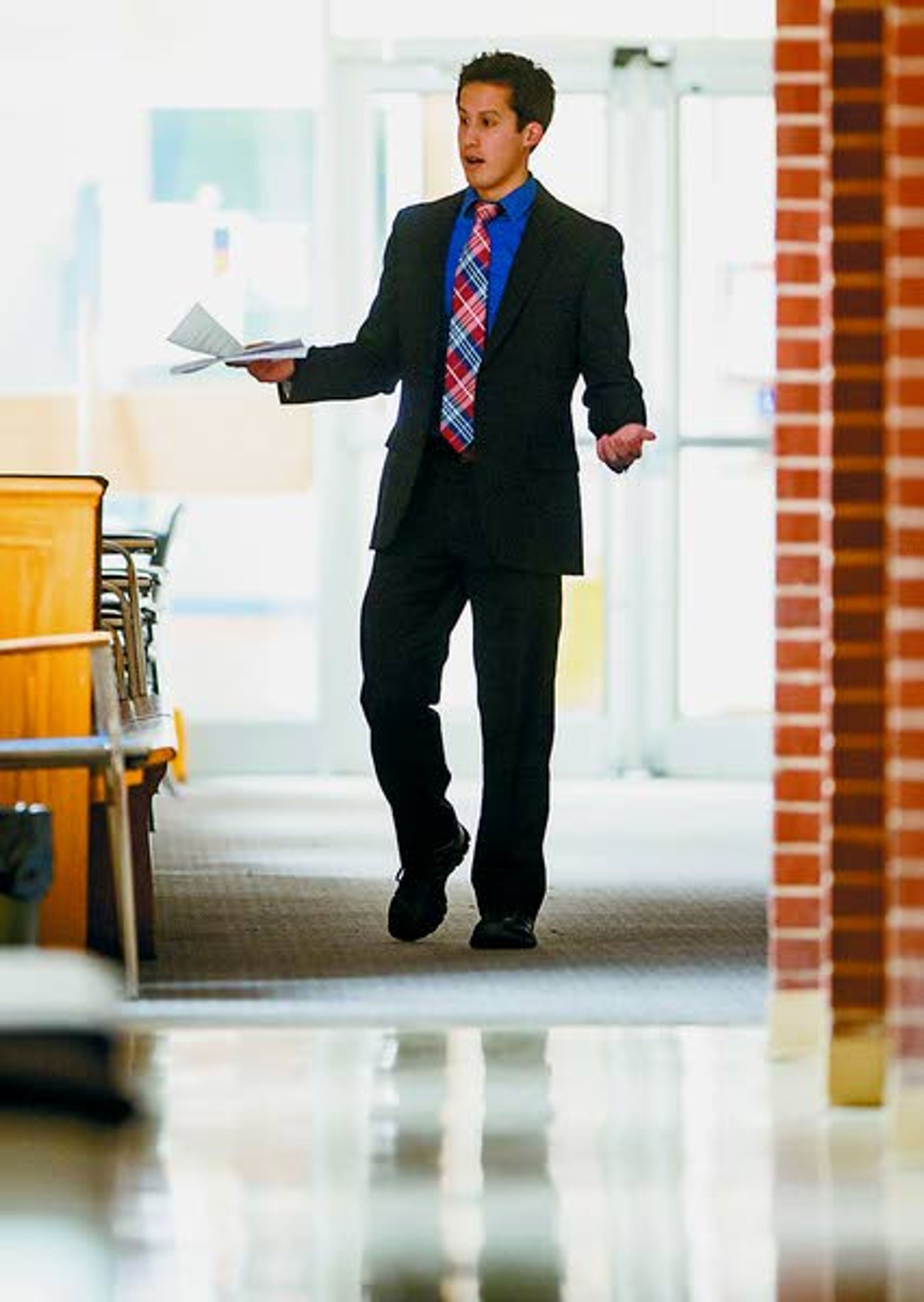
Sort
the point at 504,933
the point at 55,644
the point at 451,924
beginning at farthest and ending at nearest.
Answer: the point at 451,924 → the point at 504,933 → the point at 55,644

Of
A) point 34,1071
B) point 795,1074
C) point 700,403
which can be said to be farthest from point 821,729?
point 700,403

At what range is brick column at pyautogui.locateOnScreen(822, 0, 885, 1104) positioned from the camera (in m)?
3.93

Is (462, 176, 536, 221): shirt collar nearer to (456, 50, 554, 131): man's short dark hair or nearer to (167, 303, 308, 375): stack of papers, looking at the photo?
(456, 50, 554, 131): man's short dark hair

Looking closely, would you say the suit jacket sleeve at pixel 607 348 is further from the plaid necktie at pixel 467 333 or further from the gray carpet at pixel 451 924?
the gray carpet at pixel 451 924

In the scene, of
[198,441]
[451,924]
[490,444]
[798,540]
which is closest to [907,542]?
[798,540]

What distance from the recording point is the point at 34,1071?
185 cm

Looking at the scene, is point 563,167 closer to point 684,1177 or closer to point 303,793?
point 303,793

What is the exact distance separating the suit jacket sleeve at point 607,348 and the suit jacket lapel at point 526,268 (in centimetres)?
9

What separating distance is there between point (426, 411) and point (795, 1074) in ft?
5.73

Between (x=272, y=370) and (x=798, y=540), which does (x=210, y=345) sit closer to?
(x=272, y=370)

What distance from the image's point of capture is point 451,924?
612 centimetres

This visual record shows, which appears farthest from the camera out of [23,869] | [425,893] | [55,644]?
[425,893]

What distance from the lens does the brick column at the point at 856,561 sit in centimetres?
393

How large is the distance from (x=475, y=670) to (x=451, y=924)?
0.63 m
